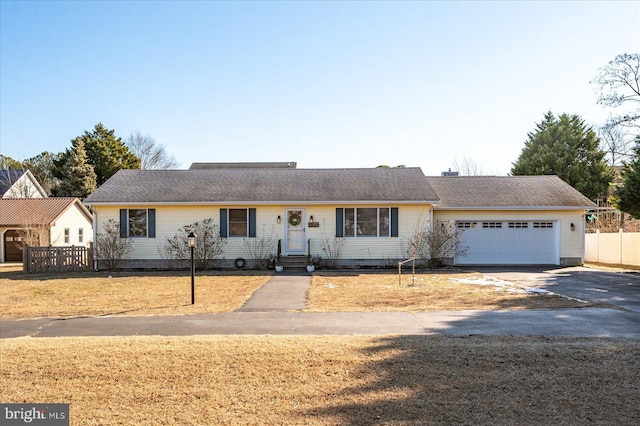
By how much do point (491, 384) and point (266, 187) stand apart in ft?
55.1

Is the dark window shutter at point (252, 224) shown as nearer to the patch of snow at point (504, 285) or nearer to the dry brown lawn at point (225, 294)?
the dry brown lawn at point (225, 294)

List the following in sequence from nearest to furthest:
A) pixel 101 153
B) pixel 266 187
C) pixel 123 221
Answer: pixel 123 221 < pixel 266 187 < pixel 101 153

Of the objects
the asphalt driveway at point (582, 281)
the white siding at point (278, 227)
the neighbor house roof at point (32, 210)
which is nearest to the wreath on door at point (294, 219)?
the white siding at point (278, 227)

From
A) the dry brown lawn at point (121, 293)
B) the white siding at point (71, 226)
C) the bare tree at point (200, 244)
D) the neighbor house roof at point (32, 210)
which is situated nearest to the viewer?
the dry brown lawn at point (121, 293)

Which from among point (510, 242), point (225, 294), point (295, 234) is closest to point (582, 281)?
point (510, 242)

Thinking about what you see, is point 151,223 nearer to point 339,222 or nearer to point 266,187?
point 266,187

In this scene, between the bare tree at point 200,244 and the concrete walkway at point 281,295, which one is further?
the bare tree at point 200,244

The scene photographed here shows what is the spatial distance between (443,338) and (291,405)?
10.1 feet

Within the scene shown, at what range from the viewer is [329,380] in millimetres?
5266

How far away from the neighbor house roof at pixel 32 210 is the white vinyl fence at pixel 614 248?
97.7ft

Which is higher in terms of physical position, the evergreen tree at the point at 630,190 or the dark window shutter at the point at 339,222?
the evergreen tree at the point at 630,190

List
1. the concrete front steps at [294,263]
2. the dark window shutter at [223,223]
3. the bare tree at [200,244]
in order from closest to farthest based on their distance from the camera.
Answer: the concrete front steps at [294,263], the bare tree at [200,244], the dark window shutter at [223,223]

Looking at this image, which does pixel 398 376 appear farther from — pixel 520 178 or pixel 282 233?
pixel 520 178

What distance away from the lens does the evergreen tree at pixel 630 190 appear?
17.6 meters
